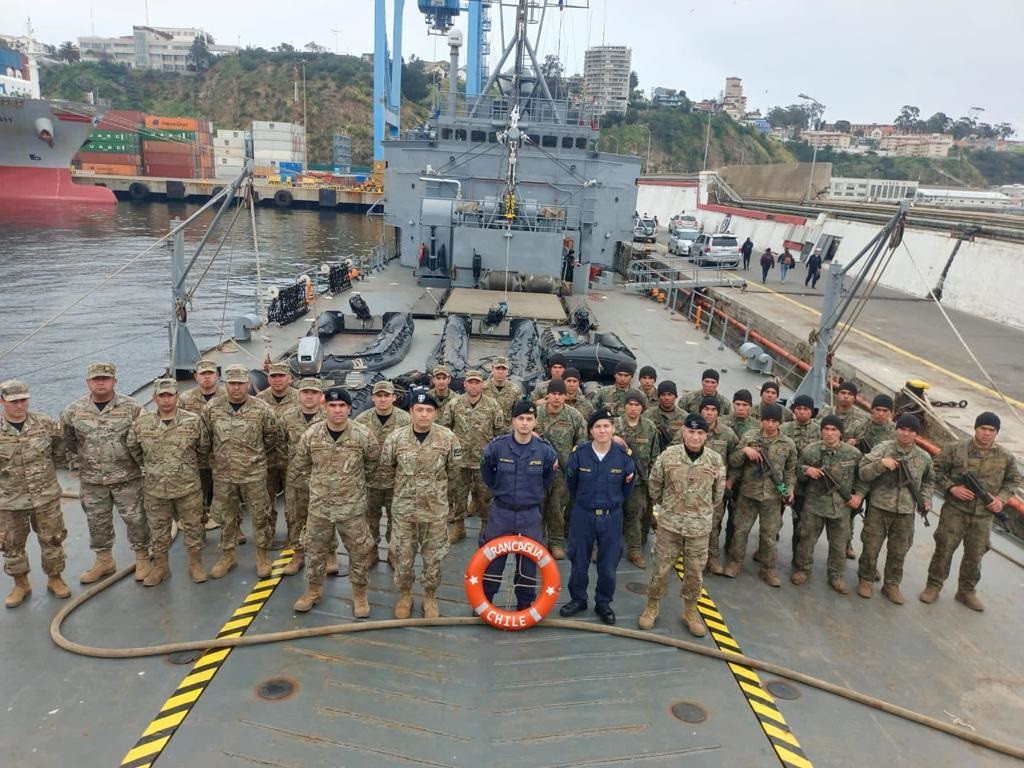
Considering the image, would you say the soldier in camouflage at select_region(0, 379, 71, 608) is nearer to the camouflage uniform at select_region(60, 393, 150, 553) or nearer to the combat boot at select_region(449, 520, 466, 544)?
the camouflage uniform at select_region(60, 393, 150, 553)

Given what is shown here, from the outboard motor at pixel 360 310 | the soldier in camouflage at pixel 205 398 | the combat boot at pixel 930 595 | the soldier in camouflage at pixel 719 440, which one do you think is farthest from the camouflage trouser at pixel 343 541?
the outboard motor at pixel 360 310

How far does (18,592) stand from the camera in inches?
182

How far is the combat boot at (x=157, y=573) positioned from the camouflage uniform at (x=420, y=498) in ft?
5.80

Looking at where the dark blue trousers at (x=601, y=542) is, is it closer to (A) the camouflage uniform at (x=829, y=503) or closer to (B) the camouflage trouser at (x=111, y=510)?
(A) the camouflage uniform at (x=829, y=503)

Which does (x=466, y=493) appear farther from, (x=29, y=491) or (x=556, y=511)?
(x=29, y=491)

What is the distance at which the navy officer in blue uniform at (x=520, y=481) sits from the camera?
4551 mm

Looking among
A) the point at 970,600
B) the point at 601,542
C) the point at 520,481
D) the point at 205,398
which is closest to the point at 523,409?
the point at 520,481

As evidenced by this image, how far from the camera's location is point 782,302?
63.4 ft

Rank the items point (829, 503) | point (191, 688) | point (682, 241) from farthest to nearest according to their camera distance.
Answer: point (682, 241) < point (829, 503) < point (191, 688)

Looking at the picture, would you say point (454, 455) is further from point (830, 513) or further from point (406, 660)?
point (830, 513)

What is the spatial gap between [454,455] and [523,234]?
10.5 m

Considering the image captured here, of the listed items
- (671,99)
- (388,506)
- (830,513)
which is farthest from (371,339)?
(671,99)

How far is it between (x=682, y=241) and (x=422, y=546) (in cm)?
2823

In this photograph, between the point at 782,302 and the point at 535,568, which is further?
the point at 782,302
